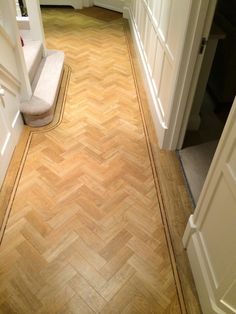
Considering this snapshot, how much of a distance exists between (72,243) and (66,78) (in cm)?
238

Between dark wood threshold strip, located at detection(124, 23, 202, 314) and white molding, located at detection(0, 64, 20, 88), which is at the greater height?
white molding, located at detection(0, 64, 20, 88)

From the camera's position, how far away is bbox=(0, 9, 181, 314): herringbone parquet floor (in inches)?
57.1

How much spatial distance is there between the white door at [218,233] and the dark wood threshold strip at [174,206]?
8 centimetres

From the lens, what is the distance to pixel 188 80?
1.95 meters

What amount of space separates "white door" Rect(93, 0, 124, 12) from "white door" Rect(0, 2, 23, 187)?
3.89 m

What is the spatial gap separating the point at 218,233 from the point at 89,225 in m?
0.90

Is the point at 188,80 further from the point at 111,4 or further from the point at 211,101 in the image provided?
the point at 111,4

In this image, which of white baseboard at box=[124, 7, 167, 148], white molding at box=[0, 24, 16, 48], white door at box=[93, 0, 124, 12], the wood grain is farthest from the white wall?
white door at box=[93, 0, 124, 12]

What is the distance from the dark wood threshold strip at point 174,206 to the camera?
1.48 metres

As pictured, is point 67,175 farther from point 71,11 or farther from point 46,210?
point 71,11

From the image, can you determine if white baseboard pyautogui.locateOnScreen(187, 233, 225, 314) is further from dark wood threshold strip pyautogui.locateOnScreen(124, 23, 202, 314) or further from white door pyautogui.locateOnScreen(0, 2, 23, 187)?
white door pyautogui.locateOnScreen(0, 2, 23, 187)

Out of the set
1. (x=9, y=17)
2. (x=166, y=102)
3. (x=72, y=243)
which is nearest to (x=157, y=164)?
(x=166, y=102)

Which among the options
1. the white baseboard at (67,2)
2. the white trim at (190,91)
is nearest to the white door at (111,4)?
the white baseboard at (67,2)

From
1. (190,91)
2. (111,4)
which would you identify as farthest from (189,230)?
(111,4)
